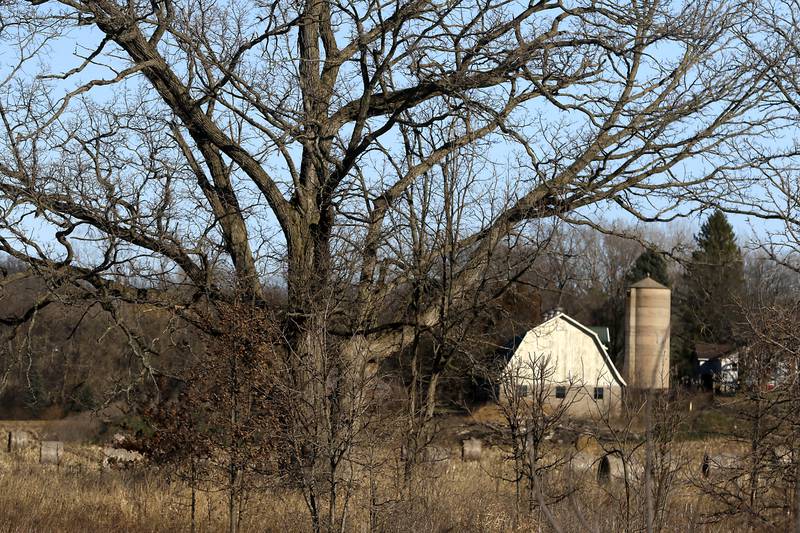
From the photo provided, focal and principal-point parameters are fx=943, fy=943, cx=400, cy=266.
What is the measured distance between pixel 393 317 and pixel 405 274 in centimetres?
216

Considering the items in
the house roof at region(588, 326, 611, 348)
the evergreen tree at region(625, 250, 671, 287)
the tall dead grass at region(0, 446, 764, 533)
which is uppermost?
the evergreen tree at region(625, 250, 671, 287)

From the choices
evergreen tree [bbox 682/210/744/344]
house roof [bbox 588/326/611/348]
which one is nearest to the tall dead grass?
evergreen tree [bbox 682/210/744/344]

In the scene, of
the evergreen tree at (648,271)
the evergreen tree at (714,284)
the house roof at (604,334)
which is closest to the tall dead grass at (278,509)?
the evergreen tree at (714,284)

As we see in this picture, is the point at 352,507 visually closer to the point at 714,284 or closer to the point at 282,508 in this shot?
the point at 282,508

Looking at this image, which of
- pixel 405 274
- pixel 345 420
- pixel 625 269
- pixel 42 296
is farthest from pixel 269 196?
pixel 625 269

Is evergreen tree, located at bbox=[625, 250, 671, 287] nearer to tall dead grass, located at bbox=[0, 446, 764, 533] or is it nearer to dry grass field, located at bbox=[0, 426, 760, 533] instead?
tall dead grass, located at bbox=[0, 446, 764, 533]

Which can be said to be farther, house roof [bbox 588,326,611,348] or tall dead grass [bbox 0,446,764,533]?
house roof [bbox 588,326,611,348]

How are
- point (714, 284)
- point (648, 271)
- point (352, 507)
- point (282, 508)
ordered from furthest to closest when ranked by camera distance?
point (648, 271), point (714, 284), point (282, 508), point (352, 507)

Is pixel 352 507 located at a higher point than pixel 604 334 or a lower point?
lower

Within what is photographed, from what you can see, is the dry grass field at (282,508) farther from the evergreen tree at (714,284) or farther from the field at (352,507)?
the evergreen tree at (714,284)

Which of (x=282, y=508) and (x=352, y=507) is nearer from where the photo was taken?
(x=352, y=507)

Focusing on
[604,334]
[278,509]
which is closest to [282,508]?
[278,509]

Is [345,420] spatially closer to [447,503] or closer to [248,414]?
[248,414]

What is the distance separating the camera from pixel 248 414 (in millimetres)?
10180
